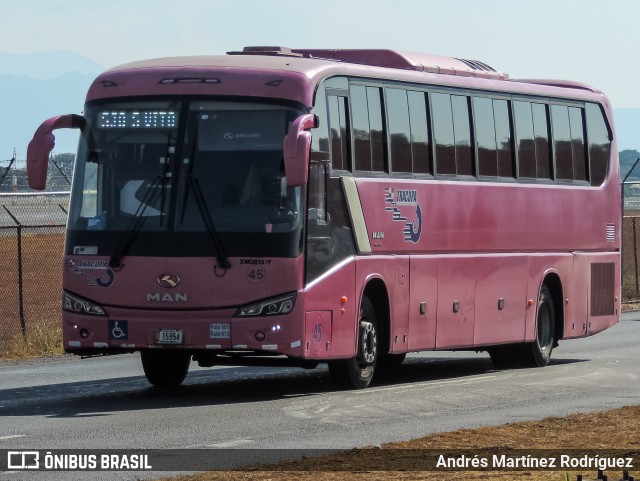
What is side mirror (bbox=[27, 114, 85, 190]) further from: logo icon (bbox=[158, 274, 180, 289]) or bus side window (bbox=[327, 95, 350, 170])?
bus side window (bbox=[327, 95, 350, 170])

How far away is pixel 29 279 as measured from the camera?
41.2 m

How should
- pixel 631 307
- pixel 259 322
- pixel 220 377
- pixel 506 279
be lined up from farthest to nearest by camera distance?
pixel 631 307
pixel 506 279
pixel 220 377
pixel 259 322

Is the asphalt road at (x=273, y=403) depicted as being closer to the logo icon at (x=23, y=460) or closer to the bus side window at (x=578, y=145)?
the logo icon at (x=23, y=460)

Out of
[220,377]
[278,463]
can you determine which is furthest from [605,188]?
[278,463]

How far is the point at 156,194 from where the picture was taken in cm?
1770

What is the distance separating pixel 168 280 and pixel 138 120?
1.74 meters

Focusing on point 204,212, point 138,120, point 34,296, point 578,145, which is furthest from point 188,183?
point 34,296

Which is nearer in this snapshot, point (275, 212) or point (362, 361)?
point (275, 212)

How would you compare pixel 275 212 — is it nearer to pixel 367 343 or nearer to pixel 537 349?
pixel 367 343

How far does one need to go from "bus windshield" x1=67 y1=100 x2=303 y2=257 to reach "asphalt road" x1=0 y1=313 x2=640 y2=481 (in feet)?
5.38

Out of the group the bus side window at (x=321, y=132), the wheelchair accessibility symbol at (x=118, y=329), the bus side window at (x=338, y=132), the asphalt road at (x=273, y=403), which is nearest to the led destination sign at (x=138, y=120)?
the bus side window at (x=321, y=132)

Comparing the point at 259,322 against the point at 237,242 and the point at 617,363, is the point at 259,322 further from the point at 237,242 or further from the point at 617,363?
the point at 617,363

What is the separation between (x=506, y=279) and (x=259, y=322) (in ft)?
20.8

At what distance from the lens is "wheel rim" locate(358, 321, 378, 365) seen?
19125mm
